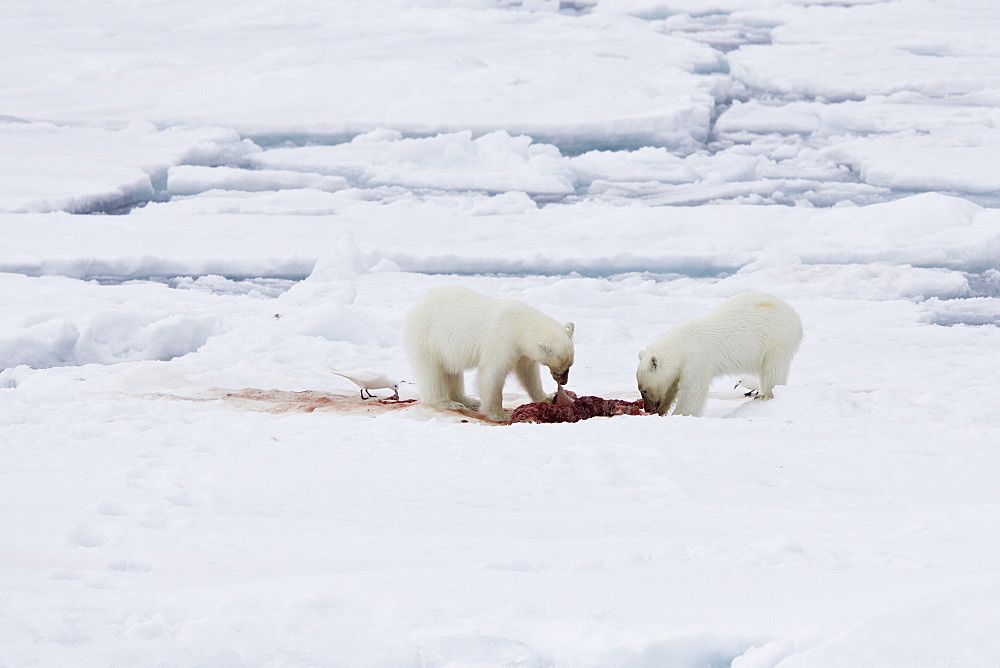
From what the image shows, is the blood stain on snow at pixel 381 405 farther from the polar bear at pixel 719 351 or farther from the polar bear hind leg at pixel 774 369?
the polar bear hind leg at pixel 774 369

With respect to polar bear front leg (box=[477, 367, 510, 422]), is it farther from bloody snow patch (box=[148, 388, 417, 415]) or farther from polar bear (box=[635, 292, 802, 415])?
polar bear (box=[635, 292, 802, 415])

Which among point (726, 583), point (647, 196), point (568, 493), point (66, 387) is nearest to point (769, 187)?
point (647, 196)

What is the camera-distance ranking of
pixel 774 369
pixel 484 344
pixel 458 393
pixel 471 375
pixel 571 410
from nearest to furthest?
pixel 571 410 < pixel 774 369 < pixel 484 344 < pixel 458 393 < pixel 471 375

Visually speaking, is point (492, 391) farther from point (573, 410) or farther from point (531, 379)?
point (573, 410)

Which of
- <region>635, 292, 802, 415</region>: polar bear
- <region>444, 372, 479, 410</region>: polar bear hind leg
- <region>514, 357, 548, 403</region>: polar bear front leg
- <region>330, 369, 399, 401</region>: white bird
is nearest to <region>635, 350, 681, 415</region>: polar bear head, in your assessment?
<region>635, 292, 802, 415</region>: polar bear

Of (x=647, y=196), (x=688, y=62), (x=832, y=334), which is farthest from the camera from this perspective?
(x=688, y=62)

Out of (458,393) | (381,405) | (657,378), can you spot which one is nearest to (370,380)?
(381,405)

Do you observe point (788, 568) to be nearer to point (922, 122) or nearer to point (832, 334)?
point (832, 334)
